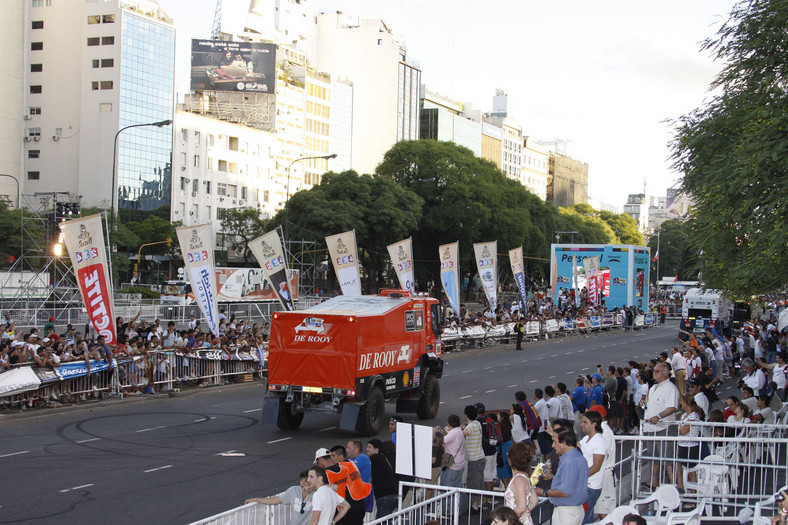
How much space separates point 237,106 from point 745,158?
85.4 m

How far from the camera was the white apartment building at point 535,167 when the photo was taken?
179000mm

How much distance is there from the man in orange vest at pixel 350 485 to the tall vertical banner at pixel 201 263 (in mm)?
16121

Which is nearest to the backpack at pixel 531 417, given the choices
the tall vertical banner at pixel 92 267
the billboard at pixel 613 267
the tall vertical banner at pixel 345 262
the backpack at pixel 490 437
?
the backpack at pixel 490 437

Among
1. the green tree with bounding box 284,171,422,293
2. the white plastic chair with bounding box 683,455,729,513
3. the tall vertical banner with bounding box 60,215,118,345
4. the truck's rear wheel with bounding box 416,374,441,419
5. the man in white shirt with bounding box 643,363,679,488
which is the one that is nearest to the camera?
the white plastic chair with bounding box 683,455,729,513

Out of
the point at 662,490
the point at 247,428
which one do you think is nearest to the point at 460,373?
the point at 247,428

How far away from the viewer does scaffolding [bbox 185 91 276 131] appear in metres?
93.7

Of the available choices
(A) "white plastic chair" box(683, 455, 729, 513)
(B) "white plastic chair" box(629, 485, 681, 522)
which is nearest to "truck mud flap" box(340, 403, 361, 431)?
(A) "white plastic chair" box(683, 455, 729, 513)

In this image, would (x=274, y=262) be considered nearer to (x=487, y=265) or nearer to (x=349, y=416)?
(x=349, y=416)

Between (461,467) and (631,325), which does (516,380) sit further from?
(631,325)

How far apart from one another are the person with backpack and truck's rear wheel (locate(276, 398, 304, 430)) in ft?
20.8

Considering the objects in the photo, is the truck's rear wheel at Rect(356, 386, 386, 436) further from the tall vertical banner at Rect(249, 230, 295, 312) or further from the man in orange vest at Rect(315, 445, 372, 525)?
the tall vertical banner at Rect(249, 230, 295, 312)

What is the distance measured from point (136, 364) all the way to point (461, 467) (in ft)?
43.8

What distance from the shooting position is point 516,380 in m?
28.7

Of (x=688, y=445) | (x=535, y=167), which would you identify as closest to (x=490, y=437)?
(x=688, y=445)
